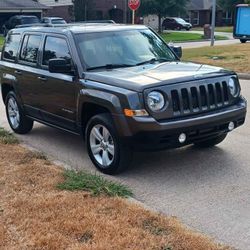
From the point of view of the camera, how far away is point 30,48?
7781 millimetres

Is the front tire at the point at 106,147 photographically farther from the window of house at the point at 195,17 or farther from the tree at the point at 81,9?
the window of house at the point at 195,17

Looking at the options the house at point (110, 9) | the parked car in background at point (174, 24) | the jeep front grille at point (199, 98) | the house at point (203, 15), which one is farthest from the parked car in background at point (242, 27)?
the house at point (203, 15)

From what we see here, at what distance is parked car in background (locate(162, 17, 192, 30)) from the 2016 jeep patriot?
57118 millimetres

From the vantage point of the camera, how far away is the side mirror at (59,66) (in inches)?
255

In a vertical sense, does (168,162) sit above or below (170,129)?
below

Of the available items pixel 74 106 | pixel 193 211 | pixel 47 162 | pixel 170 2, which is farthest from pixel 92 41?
pixel 170 2

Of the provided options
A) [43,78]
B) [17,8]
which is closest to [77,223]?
[43,78]

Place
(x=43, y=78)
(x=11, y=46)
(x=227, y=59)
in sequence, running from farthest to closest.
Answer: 1. (x=227, y=59)
2. (x=11, y=46)
3. (x=43, y=78)

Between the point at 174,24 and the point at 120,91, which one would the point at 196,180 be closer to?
the point at 120,91

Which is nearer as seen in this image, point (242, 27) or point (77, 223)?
point (77, 223)

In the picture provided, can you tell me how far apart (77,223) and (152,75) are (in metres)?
2.24

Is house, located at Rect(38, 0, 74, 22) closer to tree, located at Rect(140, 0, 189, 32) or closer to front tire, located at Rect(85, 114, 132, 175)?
tree, located at Rect(140, 0, 189, 32)

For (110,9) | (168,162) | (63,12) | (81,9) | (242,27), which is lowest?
(63,12)

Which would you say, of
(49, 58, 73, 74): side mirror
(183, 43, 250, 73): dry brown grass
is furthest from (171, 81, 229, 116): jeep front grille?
(183, 43, 250, 73): dry brown grass
